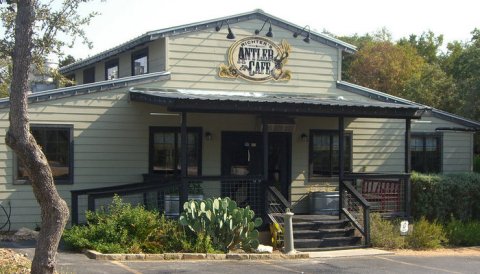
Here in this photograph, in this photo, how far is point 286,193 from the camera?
17844mm

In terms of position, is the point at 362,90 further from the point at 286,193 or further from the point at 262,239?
the point at 262,239

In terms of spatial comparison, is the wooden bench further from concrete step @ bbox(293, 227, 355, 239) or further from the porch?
concrete step @ bbox(293, 227, 355, 239)

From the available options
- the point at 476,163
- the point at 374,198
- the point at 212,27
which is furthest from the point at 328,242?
the point at 476,163

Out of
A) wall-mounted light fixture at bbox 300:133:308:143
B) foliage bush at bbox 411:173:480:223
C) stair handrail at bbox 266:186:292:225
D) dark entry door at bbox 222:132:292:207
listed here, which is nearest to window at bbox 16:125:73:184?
dark entry door at bbox 222:132:292:207

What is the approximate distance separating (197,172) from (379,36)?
35459mm

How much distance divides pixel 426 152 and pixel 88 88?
10.2 m

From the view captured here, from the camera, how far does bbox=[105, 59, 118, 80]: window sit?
19.8 metres

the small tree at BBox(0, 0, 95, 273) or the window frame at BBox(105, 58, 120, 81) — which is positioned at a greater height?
the window frame at BBox(105, 58, 120, 81)

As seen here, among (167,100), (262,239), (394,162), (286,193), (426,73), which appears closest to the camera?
(167,100)

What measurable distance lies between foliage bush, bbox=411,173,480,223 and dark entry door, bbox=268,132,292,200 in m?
3.26

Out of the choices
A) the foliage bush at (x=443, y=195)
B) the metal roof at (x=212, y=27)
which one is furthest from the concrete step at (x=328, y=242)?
the metal roof at (x=212, y=27)

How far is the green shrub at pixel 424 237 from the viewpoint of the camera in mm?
15617

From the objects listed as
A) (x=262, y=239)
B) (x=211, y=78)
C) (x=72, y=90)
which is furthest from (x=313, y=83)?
(x=72, y=90)

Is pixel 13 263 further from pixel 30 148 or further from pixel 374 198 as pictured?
pixel 374 198
